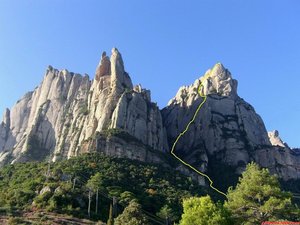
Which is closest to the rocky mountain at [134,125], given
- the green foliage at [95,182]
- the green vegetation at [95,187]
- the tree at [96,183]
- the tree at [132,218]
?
the green vegetation at [95,187]

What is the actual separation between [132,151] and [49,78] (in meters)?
81.5

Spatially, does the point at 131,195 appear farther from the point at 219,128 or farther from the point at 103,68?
the point at 103,68

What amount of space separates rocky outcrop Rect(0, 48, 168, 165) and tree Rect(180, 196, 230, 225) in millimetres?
81541

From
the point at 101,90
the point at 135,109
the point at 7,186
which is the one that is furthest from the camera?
the point at 101,90

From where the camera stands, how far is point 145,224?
65750 millimetres

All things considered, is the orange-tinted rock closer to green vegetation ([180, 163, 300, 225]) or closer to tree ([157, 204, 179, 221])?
tree ([157, 204, 179, 221])

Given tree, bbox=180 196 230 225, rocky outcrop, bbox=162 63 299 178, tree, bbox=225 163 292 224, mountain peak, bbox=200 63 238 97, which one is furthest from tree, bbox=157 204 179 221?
mountain peak, bbox=200 63 238 97

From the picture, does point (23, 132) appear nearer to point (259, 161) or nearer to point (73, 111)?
point (73, 111)

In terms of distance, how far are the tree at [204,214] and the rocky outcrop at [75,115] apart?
81.5m

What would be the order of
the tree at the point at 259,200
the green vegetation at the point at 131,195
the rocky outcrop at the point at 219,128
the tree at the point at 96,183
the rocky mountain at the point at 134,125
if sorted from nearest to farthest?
1. the tree at the point at 259,200
2. the green vegetation at the point at 131,195
3. the tree at the point at 96,183
4. the rocky mountain at the point at 134,125
5. the rocky outcrop at the point at 219,128

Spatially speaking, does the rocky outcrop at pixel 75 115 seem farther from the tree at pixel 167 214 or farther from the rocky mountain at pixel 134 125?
the tree at pixel 167 214

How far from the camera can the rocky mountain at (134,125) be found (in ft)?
429

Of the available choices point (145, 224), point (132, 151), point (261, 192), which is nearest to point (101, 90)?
point (132, 151)

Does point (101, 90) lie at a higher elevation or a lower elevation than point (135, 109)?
higher
